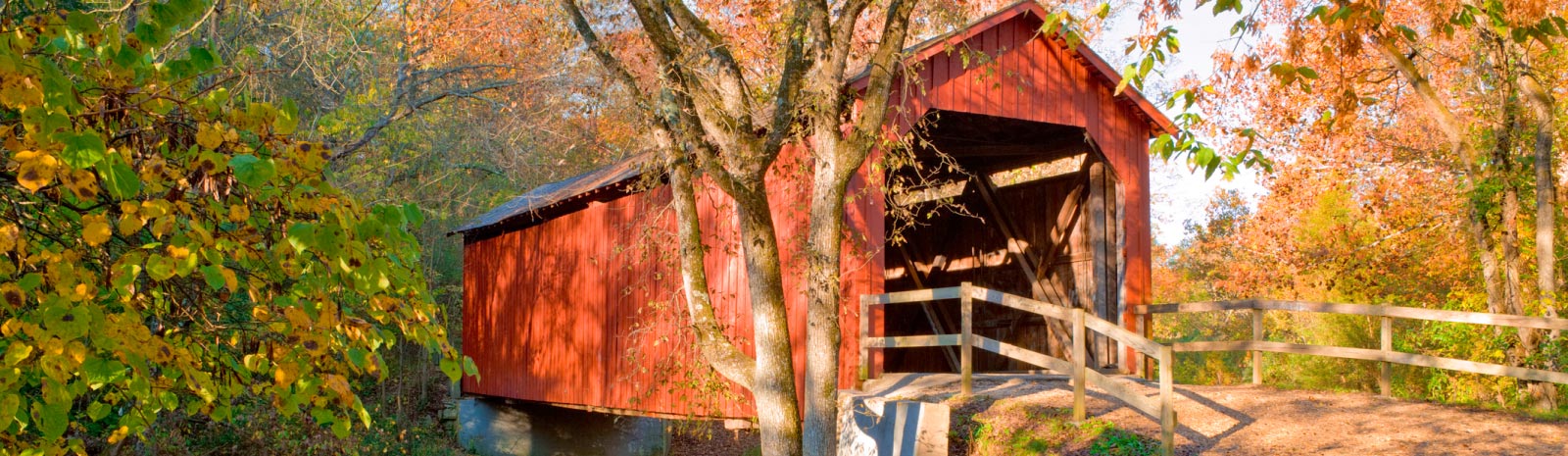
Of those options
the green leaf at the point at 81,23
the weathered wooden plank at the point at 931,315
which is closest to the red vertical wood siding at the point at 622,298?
the weathered wooden plank at the point at 931,315

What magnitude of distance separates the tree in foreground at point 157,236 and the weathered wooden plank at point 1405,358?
7.62 metres

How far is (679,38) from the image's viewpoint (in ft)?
30.0

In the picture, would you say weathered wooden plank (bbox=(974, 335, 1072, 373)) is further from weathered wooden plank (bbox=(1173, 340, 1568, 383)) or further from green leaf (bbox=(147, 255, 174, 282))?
green leaf (bbox=(147, 255, 174, 282))

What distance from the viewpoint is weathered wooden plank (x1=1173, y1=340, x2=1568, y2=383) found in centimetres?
820

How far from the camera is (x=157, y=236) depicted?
2596mm

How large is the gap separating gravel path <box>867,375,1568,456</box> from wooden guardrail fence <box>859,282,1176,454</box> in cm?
26

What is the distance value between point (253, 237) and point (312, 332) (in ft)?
0.89

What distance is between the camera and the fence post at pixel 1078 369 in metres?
7.61

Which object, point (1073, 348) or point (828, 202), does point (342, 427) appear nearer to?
point (828, 202)

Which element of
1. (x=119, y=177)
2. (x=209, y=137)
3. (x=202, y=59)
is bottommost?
(x=119, y=177)

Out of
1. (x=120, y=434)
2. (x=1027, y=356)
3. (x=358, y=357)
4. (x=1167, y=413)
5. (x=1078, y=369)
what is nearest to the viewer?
Result: (x=358, y=357)

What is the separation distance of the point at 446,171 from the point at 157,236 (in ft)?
54.0

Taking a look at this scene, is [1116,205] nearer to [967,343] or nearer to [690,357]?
[967,343]

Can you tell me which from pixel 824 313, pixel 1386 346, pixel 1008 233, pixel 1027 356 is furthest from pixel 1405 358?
pixel 824 313
